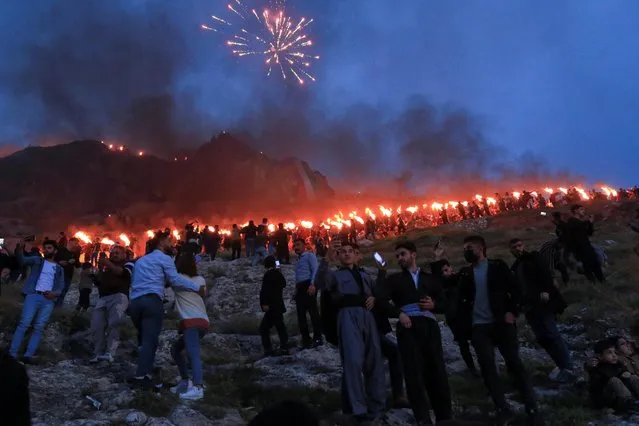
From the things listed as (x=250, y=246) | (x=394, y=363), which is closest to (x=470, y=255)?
(x=394, y=363)

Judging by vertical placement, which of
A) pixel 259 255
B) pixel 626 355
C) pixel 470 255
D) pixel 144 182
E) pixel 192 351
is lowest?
pixel 626 355

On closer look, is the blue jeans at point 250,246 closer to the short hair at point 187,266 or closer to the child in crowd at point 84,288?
the child in crowd at point 84,288

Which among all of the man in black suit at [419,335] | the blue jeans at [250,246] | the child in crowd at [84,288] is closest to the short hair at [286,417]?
the man in black suit at [419,335]

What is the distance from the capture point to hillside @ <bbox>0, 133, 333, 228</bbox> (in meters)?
103

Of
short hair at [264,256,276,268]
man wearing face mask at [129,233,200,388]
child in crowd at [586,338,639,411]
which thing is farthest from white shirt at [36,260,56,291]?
child in crowd at [586,338,639,411]

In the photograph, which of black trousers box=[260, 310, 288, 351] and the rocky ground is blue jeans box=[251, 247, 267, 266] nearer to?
the rocky ground

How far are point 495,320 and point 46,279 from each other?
24.8 ft

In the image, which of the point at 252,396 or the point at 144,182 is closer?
the point at 252,396

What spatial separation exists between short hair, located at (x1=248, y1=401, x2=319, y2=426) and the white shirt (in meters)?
8.43

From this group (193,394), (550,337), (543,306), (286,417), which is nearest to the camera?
(286,417)

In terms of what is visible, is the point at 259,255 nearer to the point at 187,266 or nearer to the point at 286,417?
the point at 187,266

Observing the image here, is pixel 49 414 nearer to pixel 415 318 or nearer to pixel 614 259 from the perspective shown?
pixel 415 318

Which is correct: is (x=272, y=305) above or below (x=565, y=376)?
above

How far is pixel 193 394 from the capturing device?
25.1 feet
